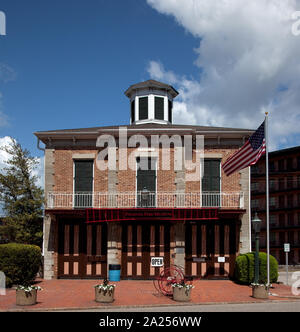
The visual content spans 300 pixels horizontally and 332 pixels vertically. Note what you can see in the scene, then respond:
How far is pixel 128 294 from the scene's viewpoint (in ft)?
53.1

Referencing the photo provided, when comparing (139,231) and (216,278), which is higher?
(139,231)

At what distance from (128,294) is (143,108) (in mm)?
14579

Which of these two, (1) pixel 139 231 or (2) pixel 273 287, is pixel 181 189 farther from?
(2) pixel 273 287

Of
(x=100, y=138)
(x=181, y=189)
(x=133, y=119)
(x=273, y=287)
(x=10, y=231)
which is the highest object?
(x=133, y=119)

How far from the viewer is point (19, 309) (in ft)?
42.7

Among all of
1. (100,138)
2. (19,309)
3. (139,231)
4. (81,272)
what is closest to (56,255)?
(81,272)

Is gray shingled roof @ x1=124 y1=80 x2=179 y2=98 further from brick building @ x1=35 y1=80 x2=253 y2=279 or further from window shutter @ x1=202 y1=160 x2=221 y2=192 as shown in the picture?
window shutter @ x1=202 y1=160 x2=221 y2=192

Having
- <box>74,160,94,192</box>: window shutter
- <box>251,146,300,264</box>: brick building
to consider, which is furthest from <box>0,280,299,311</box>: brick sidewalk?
<box>251,146,300,264</box>: brick building

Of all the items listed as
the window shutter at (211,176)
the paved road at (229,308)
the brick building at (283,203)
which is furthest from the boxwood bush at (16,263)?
the brick building at (283,203)

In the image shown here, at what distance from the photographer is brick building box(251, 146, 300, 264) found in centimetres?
5931

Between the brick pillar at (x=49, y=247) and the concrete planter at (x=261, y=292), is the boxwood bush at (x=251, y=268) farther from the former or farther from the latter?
the brick pillar at (x=49, y=247)
